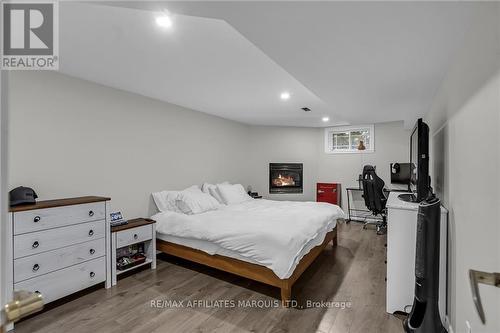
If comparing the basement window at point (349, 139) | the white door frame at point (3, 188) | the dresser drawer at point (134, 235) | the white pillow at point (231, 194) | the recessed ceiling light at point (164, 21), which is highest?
the recessed ceiling light at point (164, 21)

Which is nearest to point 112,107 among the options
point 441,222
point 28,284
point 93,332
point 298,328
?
point 28,284

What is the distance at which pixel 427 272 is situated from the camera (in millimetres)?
1761

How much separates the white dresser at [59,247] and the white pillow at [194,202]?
1135 mm

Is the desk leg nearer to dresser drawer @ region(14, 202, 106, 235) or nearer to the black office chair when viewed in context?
dresser drawer @ region(14, 202, 106, 235)

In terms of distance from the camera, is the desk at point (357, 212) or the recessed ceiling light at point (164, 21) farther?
the desk at point (357, 212)

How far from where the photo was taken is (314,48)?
1764mm

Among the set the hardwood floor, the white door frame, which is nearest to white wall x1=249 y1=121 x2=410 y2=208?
the hardwood floor

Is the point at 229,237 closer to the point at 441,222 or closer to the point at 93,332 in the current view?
the point at 93,332

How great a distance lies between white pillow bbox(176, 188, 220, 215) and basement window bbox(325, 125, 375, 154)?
369 centimetres

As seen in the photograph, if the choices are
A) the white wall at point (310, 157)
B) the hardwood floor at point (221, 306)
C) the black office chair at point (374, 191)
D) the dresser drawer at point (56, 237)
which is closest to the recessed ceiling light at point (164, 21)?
the dresser drawer at point (56, 237)

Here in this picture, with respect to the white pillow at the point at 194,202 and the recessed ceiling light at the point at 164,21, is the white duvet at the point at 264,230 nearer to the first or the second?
the white pillow at the point at 194,202

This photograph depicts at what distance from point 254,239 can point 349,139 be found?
458cm

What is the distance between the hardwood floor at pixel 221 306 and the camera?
6.68 ft

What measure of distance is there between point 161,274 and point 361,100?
349cm
